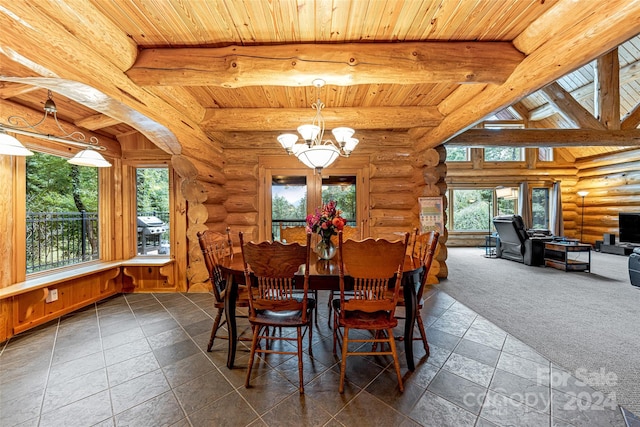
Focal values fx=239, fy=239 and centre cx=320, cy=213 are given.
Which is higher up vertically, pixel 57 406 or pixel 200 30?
pixel 200 30

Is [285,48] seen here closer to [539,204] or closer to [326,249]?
[326,249]

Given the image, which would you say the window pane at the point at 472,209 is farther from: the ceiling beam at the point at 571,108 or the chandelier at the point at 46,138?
the chandelier at the point at 46,138

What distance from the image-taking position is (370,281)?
5.86 ft

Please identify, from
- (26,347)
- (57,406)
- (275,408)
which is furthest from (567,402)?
(26,347)

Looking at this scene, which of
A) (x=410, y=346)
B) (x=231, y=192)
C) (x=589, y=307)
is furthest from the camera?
(x=231, y=192)

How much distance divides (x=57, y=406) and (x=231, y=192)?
3.27 metres

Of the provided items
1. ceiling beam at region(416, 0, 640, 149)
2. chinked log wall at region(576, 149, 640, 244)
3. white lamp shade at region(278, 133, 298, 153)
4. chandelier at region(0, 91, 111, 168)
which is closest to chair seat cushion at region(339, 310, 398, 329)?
white lamp shade at region(278, 133, 298, 153)

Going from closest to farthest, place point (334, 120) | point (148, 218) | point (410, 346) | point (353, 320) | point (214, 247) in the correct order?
1. point (353, 320)
2. point (410, 346)
3. point (214, 247)
4. point (334, 120)
5. point (148, 218)

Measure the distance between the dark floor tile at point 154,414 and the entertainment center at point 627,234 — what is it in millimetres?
10418

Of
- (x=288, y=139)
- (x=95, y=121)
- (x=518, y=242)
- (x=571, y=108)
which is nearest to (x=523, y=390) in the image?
(x=288, y=139)

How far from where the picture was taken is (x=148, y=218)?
411 centimetres

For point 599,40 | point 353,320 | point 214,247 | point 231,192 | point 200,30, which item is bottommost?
point 353,320

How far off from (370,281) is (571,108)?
6540mm

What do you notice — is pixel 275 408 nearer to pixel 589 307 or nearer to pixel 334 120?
pixel 334 120
